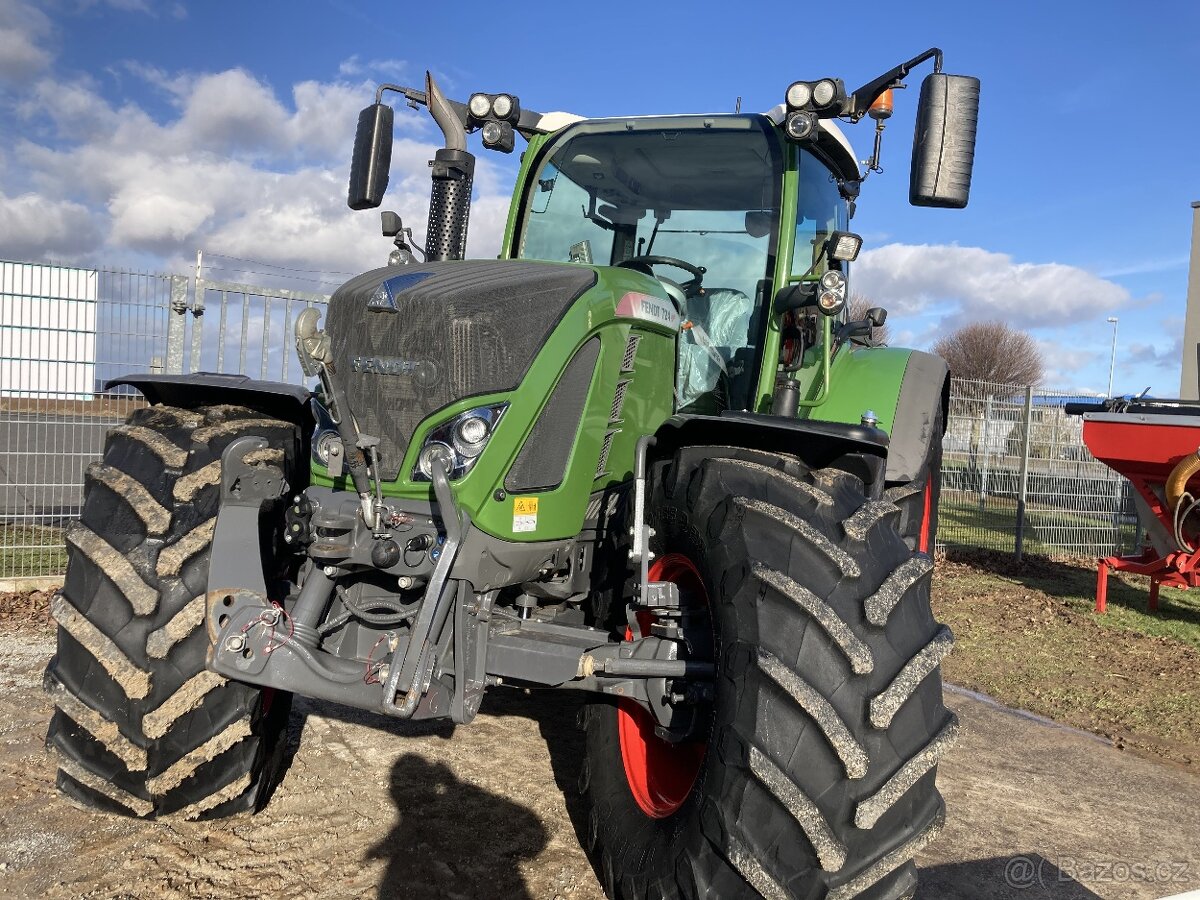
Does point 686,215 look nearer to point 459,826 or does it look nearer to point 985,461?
point 459,826

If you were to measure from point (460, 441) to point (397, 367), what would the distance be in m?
0.31

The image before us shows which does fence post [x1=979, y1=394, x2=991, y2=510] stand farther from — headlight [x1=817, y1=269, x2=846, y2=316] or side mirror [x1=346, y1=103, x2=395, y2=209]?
side mirror [x1=346, y1=103, x2=395, y2=209]

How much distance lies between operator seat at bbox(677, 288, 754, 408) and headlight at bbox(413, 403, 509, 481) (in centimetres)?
132

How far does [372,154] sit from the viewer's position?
4270 mm

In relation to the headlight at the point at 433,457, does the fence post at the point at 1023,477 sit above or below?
below

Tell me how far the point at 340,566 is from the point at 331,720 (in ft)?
6.21

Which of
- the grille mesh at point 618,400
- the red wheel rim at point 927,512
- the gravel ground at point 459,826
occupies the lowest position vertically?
the gravel ground at point 459,826

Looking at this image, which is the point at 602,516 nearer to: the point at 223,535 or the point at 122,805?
the point at 223,535

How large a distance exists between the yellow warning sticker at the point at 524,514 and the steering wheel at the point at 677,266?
1552 millimetres

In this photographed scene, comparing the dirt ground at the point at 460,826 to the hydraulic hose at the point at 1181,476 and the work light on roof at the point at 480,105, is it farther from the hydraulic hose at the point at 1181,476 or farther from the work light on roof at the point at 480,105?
the hydraulic hose at the point at 1181,476

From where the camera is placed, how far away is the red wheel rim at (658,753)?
3.00 meters

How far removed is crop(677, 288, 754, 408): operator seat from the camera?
159 inches

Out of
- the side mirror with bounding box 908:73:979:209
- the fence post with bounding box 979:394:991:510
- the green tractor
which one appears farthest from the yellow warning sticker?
the fence post with bounding box 979:394:991:510

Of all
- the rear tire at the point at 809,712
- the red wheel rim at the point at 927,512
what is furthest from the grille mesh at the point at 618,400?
the red wheel rim at the point at 927,512
